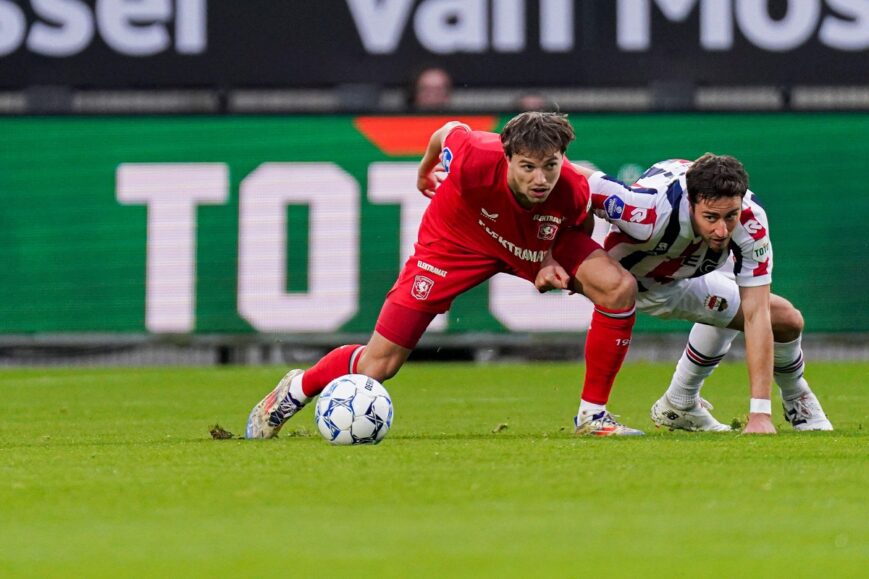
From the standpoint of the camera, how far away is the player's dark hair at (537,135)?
24.7 feet

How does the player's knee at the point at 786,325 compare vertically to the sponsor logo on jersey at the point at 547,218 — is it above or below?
below

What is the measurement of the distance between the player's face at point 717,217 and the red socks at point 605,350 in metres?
0.54

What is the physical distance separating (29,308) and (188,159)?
6.46 ft

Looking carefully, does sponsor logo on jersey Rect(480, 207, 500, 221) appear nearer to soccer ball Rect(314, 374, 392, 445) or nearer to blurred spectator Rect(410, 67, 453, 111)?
soccer ball Rect(314, 374, 392, 445)

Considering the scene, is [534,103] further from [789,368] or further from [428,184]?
[789,368]

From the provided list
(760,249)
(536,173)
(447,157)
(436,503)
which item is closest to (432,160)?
(447,157)

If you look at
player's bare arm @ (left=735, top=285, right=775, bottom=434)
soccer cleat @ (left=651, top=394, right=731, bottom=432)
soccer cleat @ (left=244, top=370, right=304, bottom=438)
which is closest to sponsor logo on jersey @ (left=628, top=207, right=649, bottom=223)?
player's bare arm @ (left=735, top=285, right=775, bottom=434)

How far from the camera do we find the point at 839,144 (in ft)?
50.9

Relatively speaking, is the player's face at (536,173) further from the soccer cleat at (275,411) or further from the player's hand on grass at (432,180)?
the soccer cleat at (275,411)

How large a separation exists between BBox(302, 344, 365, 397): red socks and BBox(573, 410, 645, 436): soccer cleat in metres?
1.10

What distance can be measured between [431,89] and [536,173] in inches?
326

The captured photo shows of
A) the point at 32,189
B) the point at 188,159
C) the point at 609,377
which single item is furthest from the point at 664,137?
the point at 609,377

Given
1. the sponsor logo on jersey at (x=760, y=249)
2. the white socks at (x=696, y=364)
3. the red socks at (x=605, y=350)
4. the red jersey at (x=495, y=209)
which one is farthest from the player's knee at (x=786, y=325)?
the red jersey at (x=495, y=209)

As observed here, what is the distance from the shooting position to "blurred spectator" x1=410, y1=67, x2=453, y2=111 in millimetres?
15703
